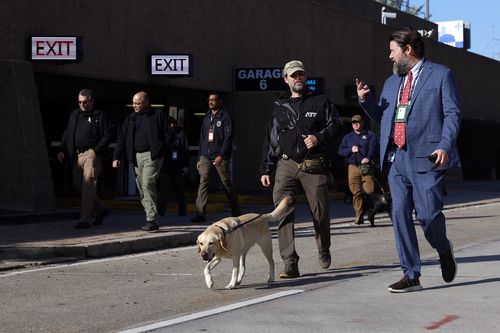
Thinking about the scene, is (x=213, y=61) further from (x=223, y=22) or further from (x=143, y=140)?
(x=143, y=140)

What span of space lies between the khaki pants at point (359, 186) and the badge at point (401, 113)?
25.7 feet

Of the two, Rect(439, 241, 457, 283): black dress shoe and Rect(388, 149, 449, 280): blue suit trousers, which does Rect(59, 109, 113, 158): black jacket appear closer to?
Rect(388, 149, 449, 280): blue suit trousers

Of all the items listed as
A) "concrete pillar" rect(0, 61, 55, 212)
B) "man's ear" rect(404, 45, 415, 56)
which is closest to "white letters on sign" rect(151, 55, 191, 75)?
"concrete pillar" rect(0, 61, 55, 212)

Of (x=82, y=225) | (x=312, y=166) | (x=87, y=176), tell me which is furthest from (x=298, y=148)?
(x=82, y=225)

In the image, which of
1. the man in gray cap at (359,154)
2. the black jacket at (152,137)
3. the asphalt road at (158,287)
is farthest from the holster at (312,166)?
the man in gray cap at (359,154)

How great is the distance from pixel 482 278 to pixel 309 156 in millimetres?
1992

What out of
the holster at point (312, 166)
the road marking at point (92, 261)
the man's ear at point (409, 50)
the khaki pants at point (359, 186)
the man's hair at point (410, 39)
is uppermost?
the man's hair at point (410, 39)

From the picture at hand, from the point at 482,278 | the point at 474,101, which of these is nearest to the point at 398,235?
the point at 482,278

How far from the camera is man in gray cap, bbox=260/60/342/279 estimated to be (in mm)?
9352

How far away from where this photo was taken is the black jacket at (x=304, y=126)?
9.34m

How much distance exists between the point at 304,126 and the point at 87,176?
17.1 feet

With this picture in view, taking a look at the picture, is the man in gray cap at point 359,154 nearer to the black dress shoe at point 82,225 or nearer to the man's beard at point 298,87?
the black dress shoe at point 82,225

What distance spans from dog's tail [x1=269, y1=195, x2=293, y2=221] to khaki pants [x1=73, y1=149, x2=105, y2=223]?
4980 millimetres

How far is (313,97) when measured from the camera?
950 cm
